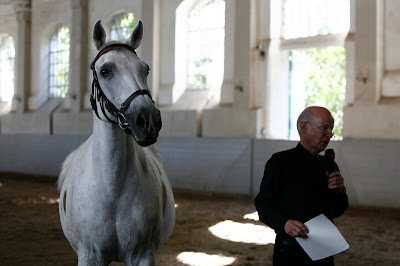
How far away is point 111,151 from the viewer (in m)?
3.05

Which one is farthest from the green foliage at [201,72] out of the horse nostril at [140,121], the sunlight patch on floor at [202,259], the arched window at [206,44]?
the horse nostril at [140,121]

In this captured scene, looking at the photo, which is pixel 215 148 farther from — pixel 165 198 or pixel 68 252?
pixel 165 198

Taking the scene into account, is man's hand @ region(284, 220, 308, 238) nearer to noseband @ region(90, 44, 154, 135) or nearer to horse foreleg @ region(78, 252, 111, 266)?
noseband @ region(90, 44, 154, 135)

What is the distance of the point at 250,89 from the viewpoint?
41.7ft

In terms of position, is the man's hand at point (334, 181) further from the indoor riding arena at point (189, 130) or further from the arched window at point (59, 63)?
the arched window at point (59, 63)

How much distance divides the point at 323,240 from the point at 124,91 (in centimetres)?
140

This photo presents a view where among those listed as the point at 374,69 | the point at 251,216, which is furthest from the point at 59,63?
the point at 374,69

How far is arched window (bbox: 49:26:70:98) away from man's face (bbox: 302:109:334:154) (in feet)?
57.1

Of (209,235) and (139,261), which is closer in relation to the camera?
(139,261)

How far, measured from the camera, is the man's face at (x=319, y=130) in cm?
279

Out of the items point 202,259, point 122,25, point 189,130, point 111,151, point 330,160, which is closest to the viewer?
point 330,160

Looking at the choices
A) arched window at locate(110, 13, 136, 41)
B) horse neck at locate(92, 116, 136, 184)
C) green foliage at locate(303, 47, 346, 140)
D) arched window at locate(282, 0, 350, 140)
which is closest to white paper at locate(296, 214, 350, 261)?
horse neck at locate(92, 116, 136, 184)

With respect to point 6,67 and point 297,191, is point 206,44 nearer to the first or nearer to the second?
point 6,67

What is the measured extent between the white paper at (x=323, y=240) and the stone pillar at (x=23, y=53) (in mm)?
18914
